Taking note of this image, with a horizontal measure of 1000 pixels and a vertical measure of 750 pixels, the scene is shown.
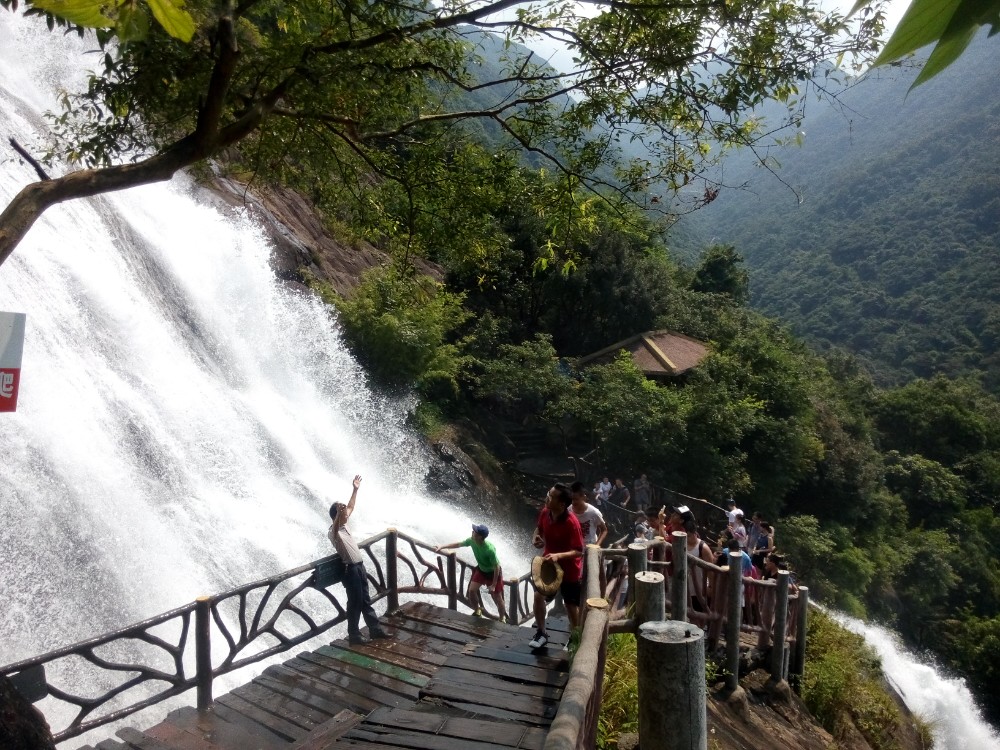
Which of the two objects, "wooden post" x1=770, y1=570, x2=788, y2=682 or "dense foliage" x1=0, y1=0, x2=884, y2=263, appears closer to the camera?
"dense foliage" x1=0, y1=0, x2=884, y2=263

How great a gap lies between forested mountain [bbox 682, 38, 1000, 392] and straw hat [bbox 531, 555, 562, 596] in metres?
47.8

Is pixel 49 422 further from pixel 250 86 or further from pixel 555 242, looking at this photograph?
pixel 555 242

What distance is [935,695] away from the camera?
19.0 meters

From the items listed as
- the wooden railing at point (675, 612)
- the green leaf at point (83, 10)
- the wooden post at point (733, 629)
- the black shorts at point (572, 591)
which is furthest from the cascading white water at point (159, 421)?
the green leaf at point (83, 10)

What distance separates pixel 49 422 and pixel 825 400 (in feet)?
81.5

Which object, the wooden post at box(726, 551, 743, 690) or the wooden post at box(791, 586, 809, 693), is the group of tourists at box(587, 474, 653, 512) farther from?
the wooden post at box(726, 551, 743, 690)

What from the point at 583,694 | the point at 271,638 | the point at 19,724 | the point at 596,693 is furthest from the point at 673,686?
the point at 271,638

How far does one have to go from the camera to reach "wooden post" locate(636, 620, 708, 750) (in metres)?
2.53

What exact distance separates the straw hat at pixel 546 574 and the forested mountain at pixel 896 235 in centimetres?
4777

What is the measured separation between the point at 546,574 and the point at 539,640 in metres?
0.59

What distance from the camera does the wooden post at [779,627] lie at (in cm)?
780

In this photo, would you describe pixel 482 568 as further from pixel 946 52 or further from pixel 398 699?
pixel 946 52

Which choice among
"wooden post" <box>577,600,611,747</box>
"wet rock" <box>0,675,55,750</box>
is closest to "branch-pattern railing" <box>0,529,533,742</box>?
"wet rock" <box>0,675,55,750</box>

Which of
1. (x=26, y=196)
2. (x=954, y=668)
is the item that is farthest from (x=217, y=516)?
(x=954, y=668)
